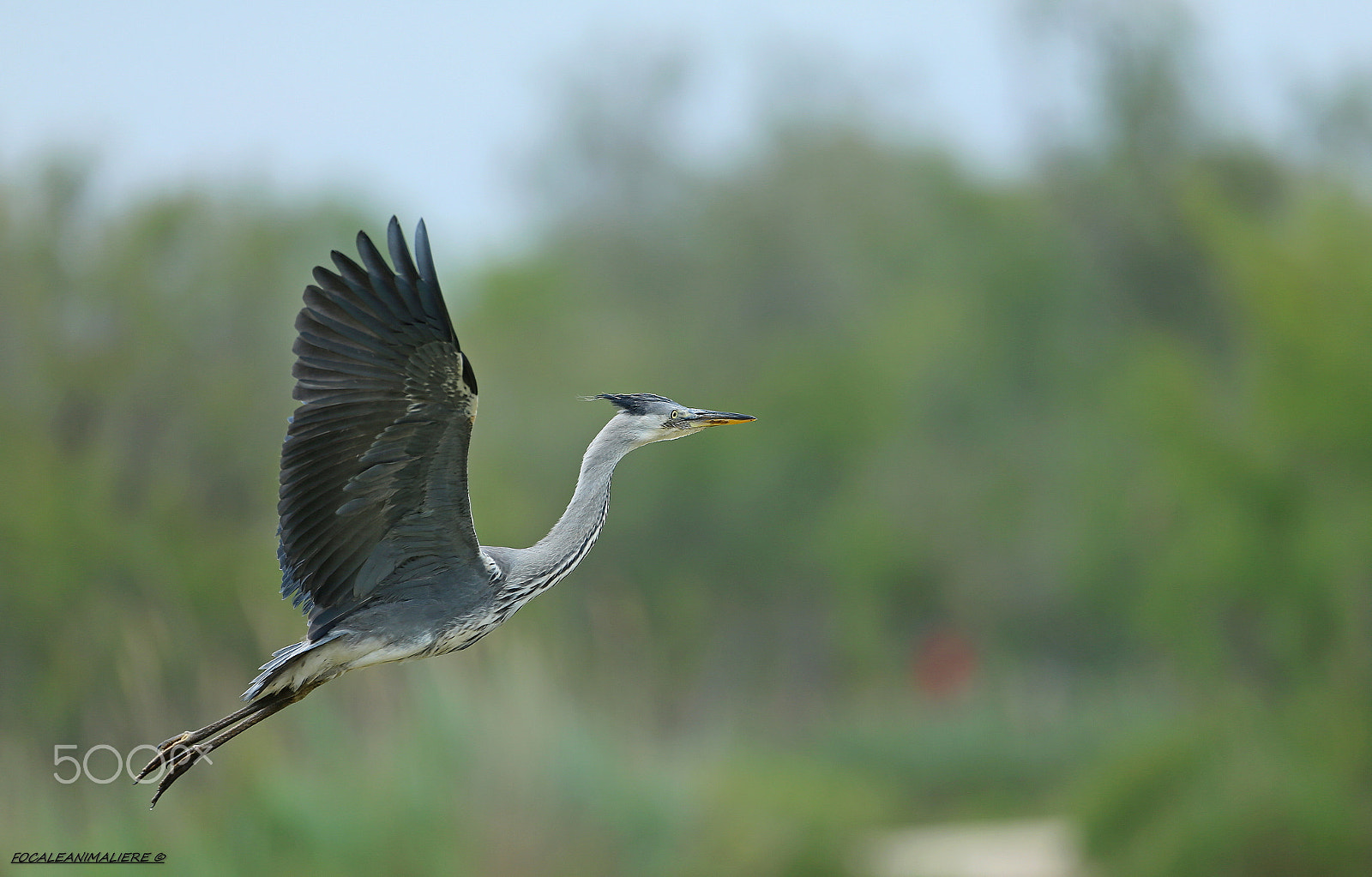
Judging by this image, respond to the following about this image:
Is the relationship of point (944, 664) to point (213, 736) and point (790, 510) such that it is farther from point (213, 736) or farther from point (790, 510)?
point (213, 736)

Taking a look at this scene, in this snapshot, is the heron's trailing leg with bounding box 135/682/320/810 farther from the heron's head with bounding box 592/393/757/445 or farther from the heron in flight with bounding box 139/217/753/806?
the heron's head with bounding box 592/393/757/445

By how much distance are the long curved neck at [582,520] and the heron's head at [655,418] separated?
0.05 meters

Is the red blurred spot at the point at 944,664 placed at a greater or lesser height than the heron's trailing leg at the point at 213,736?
lesser

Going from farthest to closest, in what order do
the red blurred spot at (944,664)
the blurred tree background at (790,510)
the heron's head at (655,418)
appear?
1. the red blurred spot at (944,664)
2. the blurred tree background at (790,510)
3. the heron's head at (655,418)

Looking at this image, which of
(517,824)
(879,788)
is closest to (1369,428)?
(879,788)

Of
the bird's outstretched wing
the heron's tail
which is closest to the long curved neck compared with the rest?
the bird's outstretched wing

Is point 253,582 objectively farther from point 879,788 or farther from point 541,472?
point 541,472

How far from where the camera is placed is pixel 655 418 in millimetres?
4922

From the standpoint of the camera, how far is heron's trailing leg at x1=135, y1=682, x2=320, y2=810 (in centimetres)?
470

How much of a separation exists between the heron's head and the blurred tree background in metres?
6.82

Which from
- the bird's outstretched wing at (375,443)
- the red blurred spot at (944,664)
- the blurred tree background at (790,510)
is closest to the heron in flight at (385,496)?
the bird's outstretched wing at (375,443)

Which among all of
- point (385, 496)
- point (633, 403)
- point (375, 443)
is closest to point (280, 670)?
point (385, 496)

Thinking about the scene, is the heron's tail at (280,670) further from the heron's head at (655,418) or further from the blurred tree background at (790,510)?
the blurred tree background at (790,510)

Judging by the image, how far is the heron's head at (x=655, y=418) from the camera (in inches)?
192
